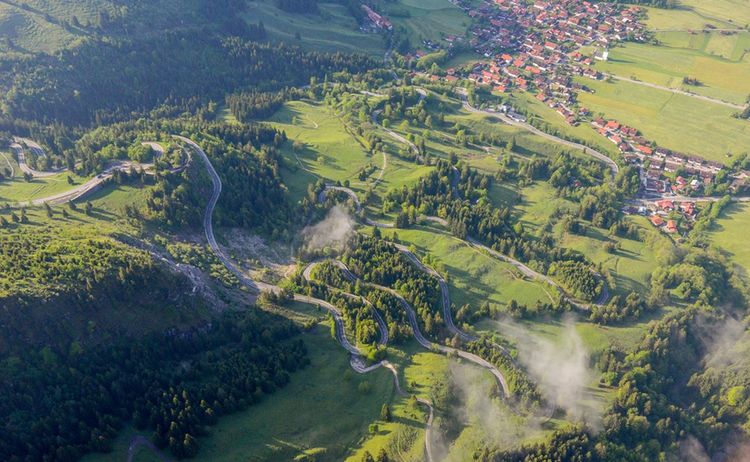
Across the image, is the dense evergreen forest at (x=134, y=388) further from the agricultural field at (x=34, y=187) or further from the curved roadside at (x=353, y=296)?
the agricultural field at (x=34, y=187)

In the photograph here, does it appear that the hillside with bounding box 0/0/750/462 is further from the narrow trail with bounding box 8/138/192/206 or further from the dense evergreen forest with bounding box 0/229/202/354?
the narrow trail with bounding box 8/138/192/206

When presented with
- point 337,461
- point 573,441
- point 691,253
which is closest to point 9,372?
point 337,461

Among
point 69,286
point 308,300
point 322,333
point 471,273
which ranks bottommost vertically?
point 322,333

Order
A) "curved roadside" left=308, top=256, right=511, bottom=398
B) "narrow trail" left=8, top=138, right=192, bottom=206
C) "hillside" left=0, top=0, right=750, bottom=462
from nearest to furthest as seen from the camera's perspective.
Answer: "hillside" left=0, top=0, right=750, bottom=462 → "curved roadside" left=308, top=256, right=511, bottom=398 → "narrow trail" left=8, top=138, right=192, bottom=206

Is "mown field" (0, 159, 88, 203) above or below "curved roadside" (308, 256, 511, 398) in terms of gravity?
above

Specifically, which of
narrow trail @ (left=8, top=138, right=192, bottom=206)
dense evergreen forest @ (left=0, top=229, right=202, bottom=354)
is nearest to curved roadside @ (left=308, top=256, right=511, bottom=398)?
dense evergreen forest @ (left=0, top=229, right=202, bottom=354)

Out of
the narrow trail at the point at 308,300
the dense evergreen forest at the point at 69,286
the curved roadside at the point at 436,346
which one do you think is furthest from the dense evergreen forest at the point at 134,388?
the curved roadside at the point at 436,346

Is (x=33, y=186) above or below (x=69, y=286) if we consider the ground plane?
below

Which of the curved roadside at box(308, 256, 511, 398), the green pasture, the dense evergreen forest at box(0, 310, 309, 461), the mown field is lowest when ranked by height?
the dense evergreen forest at box(0, 310, 309, 461)

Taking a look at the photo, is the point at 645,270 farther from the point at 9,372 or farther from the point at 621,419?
the point at 9,372

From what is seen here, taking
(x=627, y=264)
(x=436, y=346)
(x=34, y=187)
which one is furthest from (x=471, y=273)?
(x=34, y=187)

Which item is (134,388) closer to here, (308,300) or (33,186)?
(308,300)
